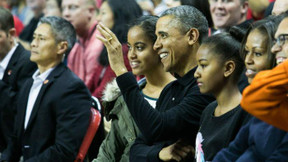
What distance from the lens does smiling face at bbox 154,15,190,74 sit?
338 cm

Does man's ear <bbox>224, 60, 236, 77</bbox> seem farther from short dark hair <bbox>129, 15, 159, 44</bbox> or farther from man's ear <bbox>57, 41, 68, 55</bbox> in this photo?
man's ear <bbox>57, 41, 68, 55</bbox>

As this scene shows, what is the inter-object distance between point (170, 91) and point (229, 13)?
6.35ft

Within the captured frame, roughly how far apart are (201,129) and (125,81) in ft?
1.60

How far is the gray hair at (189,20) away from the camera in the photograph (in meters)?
3.40

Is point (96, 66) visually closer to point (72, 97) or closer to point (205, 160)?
point (72, 97)

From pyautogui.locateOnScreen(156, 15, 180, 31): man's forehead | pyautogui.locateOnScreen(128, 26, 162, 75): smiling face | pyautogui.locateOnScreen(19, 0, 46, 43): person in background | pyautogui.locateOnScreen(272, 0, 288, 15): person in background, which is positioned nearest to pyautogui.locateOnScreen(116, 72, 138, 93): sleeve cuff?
pyautogui.locateOnScreen(156, 15, 180, 31): man's forehead

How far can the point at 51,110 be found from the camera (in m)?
4.30

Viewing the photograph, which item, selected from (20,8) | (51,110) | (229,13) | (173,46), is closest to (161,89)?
(173,46)

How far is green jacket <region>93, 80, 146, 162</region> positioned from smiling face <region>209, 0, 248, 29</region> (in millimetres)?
1553

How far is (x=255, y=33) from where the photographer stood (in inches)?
109

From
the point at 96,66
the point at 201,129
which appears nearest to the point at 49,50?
the point at 96,66

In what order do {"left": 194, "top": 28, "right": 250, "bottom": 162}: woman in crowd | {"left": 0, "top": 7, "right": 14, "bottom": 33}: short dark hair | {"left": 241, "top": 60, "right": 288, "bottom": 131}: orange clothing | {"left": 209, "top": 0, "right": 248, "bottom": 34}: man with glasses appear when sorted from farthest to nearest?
{"left": 0, "top": 7, "right": 14, "bottom": 33}: short dark hair → {"left": 209, "top": 0, "right": 248, "bottom": 34}: man with glasses → {"left": 194, "top": 28, "right": 250, "bottom": 162}: woman in crowd → {"left": 241, "top": 60, "right": 288, "bottom": 131}: orange clothing

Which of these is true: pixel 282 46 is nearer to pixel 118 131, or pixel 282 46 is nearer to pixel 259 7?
pixel 118 131

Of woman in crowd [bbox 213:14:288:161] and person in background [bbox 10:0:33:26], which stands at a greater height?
woman in crowd [bbox 213:14:288:161]
